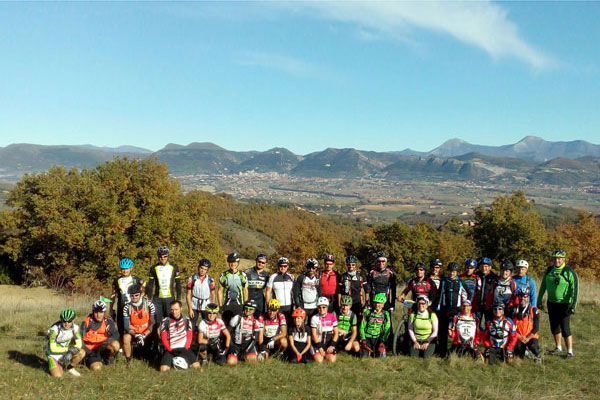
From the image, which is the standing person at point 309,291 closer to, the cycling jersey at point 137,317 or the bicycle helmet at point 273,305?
the bicycle helmet at point 273,305

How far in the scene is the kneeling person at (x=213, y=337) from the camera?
7898 mm

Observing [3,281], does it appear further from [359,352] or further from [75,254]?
[359,352]

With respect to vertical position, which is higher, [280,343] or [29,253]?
[280,343]

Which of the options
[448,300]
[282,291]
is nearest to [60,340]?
[282,291]

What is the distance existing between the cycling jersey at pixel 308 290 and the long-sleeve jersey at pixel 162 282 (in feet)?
8.18

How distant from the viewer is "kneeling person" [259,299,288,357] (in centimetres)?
817

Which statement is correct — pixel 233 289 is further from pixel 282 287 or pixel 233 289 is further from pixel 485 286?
pixel 485 286

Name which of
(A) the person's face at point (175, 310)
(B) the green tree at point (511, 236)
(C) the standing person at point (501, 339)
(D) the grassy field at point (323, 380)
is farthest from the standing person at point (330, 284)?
(B) the green tree at point (511, 236)

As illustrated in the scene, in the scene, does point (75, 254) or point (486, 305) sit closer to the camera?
point (486, 305)

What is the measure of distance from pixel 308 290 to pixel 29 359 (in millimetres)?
5608

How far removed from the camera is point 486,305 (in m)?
8.55

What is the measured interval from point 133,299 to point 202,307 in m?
1.38

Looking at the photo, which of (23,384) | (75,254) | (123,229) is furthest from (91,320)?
(75,254)

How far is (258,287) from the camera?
8.61m
